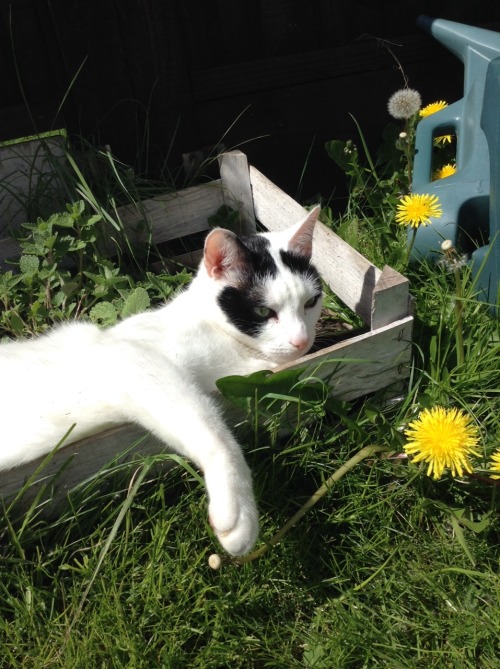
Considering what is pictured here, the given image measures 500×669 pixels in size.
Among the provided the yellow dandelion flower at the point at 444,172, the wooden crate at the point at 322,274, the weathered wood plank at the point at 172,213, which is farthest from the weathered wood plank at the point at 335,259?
the yellow dandelion flower at the point at 444,172

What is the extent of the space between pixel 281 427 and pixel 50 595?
0.70 meters

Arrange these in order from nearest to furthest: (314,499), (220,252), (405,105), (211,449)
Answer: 1. (211,449)
2. (314,499)
3. (220,252)
4. (405,105)

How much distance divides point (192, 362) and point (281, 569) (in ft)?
1.90

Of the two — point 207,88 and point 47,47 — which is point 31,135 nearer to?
point 47,47

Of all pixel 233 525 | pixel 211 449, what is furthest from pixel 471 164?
pixel 233 525

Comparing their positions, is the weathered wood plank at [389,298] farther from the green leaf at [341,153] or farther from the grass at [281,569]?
the green leaf at [341,153]

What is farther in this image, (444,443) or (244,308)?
(244,308)

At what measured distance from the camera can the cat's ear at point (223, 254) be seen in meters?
1.81

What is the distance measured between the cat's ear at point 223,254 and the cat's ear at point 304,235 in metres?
0.19

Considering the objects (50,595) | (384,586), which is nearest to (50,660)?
(50,595)

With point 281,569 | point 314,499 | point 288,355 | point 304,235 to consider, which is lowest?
point 281,569

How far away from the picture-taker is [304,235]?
1960 millimetres

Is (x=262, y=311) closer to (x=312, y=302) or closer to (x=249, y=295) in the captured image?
(x=249, y=295)

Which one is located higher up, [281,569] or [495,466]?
[495,466]
